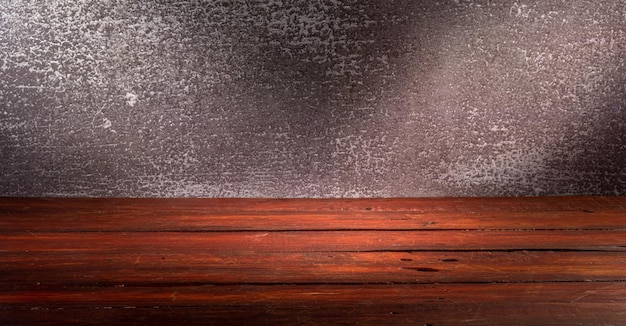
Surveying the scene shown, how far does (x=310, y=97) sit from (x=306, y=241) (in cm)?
49

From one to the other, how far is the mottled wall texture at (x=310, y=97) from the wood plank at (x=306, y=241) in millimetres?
339

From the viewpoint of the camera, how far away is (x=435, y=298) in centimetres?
140

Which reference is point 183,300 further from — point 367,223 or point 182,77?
point 182,77

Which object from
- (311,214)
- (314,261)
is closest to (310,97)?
(311,214)

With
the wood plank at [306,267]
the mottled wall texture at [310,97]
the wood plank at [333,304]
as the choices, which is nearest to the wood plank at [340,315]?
the wood plank at [333,304]

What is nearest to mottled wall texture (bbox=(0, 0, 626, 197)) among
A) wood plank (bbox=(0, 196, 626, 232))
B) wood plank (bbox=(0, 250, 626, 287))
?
wood plank (bbox=(0, 196, 626, 232))

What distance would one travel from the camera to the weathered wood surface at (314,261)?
1334 millimetres

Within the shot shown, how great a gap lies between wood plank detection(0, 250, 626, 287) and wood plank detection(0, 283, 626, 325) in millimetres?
45

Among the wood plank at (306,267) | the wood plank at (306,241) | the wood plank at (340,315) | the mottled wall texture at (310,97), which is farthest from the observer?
the mottled wall texture at (310,97)

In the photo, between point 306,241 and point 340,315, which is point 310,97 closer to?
point 306,241

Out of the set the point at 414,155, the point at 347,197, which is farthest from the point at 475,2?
the point at 347,197

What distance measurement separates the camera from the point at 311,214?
196 centimetres

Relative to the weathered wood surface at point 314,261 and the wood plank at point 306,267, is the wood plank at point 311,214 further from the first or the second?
the wood plank at point 306,267

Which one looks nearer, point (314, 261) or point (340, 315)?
point (340, 315)
